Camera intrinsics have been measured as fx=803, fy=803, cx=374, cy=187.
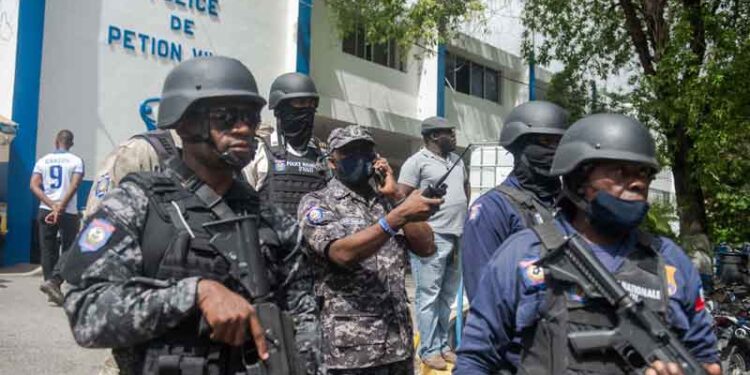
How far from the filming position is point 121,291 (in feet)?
6.56

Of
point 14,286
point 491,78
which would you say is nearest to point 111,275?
point 14,286

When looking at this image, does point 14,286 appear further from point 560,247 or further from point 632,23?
point 632,23

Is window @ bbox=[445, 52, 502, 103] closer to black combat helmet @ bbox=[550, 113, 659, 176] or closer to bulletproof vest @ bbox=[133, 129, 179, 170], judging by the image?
bulletproof vest @ bbox=[133, 129, 179, 170]

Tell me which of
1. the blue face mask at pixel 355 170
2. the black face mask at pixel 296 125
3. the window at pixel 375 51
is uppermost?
the window at pixel 375 51

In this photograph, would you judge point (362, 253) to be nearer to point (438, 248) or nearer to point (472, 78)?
point (438, 248)

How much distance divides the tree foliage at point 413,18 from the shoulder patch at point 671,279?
1013 centimetres

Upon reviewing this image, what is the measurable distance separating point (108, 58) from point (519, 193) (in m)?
9.91

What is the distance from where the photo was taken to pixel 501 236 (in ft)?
10.2

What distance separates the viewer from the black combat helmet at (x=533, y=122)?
3432 mm

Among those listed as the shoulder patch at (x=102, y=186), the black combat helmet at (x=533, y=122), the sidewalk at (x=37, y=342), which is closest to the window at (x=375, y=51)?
the sidewalk at (x=37, y=342)

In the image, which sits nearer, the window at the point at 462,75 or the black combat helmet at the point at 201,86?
the black combat helmet at the point at 201,86

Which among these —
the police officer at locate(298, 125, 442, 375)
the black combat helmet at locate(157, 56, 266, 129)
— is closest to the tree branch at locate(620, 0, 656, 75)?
the police officer at locate(298, 125, 442, 375)

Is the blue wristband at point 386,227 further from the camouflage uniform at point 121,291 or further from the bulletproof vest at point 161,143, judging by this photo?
the camouflage uniform at point 121,291

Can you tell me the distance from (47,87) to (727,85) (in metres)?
8.91
